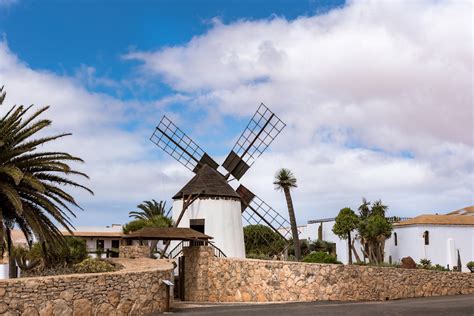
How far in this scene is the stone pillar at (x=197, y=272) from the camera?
79.9 ft

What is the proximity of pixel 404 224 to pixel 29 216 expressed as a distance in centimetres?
3585

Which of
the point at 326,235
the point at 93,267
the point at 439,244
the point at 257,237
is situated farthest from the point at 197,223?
the point at 326,235

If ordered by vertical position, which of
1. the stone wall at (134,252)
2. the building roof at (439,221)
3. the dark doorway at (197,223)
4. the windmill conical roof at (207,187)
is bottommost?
the stone wall at (134,252)

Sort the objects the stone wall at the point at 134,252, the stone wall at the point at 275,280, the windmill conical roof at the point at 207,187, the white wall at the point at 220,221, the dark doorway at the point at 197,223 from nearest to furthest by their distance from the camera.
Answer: the stone wall at the point at 275,280
the stone wall at the point at 134,252
the white wall at the point at 220,221
the dark doorway at the point at 197,223
the windmill conical roof at the point at 207,187

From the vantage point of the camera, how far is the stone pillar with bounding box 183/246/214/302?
2434 centimetres

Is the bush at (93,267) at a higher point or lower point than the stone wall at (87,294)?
higher

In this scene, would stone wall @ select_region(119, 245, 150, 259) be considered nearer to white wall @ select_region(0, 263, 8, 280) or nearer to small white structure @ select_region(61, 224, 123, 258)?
white wall @ select_region(0, 263, 8, 280)

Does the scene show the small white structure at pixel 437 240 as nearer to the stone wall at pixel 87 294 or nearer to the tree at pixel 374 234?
the tree at pixel 374 234

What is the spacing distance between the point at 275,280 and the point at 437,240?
88.8ft

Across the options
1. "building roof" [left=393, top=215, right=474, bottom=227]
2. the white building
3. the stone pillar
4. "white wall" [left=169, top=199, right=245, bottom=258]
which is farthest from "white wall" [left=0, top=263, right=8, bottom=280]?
"building roof" [left=393, top=215, right=474, bottom=227]

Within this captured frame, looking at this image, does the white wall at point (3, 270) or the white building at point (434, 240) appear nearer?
the white wall at point (3, 270)

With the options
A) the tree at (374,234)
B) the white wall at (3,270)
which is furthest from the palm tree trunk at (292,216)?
the white wall at (3,270)

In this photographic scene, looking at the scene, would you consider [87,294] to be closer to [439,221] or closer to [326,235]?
[439,221]

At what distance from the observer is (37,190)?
18312 millimetres
